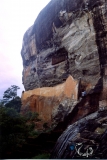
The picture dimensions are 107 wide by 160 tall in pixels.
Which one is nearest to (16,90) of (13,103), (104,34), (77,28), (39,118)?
(13,103)

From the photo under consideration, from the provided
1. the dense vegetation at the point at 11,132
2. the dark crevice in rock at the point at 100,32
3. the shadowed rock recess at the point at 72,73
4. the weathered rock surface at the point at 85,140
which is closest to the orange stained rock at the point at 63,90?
the shadowed rock recess at the point at 72,73

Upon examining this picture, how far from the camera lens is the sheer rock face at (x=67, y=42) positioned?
6457mm

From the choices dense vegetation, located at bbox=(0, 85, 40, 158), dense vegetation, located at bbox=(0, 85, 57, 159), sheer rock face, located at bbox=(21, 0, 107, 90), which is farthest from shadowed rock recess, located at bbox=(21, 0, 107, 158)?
dense vegetation, located at bbox=(0, 85, 40, 158)

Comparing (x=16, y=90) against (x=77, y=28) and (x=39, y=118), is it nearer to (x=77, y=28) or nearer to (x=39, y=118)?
(x=39, y=118)

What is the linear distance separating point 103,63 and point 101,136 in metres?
2.27

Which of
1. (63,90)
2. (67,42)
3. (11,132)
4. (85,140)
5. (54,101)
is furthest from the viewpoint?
(67,42)

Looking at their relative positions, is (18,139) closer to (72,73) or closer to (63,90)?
(63,90)

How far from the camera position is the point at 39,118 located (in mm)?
6730

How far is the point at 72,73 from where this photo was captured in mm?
6941

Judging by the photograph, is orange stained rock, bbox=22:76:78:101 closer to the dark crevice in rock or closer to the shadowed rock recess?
the shadowed rock recess

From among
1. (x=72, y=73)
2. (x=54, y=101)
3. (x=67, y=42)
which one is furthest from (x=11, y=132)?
(x=67, y=42)

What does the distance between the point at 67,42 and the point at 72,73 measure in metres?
1.08

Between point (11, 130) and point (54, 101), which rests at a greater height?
point (54, 101)

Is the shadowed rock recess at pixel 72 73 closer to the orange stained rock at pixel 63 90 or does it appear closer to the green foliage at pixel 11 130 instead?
the orange stained rock at pixel 63 90
